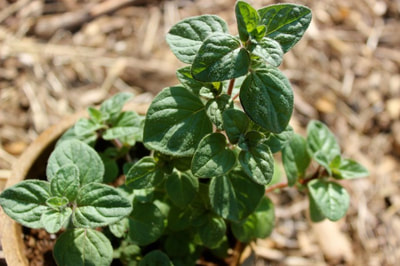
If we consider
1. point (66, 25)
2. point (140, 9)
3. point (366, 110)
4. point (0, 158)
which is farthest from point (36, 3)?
point (366, 110)

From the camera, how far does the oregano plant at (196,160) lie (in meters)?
1.09

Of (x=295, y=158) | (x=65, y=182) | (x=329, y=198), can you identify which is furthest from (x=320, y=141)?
(x=65, y=182)

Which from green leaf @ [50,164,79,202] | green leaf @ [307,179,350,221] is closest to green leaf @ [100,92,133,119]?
green leaf @ [50,164,79,202]

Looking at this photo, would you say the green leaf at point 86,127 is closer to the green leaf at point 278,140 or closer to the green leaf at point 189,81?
the green leaf at point 189,81

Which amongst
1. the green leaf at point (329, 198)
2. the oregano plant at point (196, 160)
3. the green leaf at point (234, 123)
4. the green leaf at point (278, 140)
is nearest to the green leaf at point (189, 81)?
the oregano plant at point (196, 160)

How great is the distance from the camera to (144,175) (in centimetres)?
128

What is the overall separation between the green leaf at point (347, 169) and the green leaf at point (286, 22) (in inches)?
20.3

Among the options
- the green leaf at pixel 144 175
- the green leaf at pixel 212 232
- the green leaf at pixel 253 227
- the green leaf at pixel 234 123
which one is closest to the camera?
the green leaf at pixel 234 123

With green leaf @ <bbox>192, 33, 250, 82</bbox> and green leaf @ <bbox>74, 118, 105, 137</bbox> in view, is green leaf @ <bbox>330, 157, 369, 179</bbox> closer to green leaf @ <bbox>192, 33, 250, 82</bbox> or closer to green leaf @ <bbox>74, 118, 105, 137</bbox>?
green leaf @ <bbox>192, 33, 250, 82</bbox>

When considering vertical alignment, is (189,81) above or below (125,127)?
above

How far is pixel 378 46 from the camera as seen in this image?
287 centimetres

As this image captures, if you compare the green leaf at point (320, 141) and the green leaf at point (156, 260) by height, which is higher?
the green leaf at point (320, 141)

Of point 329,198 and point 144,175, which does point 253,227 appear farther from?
point 144,175

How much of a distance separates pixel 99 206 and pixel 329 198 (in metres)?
0.67
